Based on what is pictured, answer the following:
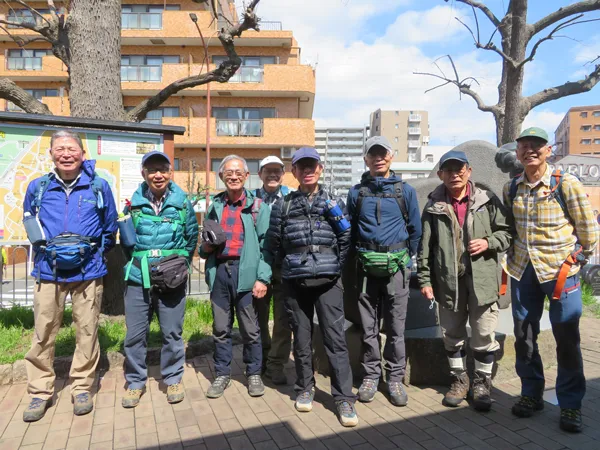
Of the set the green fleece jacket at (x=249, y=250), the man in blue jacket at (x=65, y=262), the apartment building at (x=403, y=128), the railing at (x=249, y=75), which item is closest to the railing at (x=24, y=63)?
the railing at (x=249, y=75)

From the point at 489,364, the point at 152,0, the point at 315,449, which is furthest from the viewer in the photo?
the point at 152,0

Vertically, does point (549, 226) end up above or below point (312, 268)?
above

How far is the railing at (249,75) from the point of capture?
23.5 metres

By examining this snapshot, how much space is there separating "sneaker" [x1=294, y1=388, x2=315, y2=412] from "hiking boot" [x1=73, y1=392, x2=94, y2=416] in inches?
66.5

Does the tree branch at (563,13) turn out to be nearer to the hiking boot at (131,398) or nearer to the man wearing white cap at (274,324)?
the man wearing white cap at (274,324)

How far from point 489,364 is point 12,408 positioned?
156 inches

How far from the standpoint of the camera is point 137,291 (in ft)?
11.8

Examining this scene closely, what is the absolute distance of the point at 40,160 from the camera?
14.3 feet

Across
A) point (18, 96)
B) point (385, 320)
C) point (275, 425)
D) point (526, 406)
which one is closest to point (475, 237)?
point (385, 320)

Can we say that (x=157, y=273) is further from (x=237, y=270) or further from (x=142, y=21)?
(x=142, y=21)

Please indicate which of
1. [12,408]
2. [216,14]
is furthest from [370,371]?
[216,14]

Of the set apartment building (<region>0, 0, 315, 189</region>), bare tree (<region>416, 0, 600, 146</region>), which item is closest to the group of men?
bare tree (<region>416, 0, 600, 146</region>)

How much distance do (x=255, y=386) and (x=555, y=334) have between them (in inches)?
97.7

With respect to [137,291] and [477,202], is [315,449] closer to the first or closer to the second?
[137,291]
